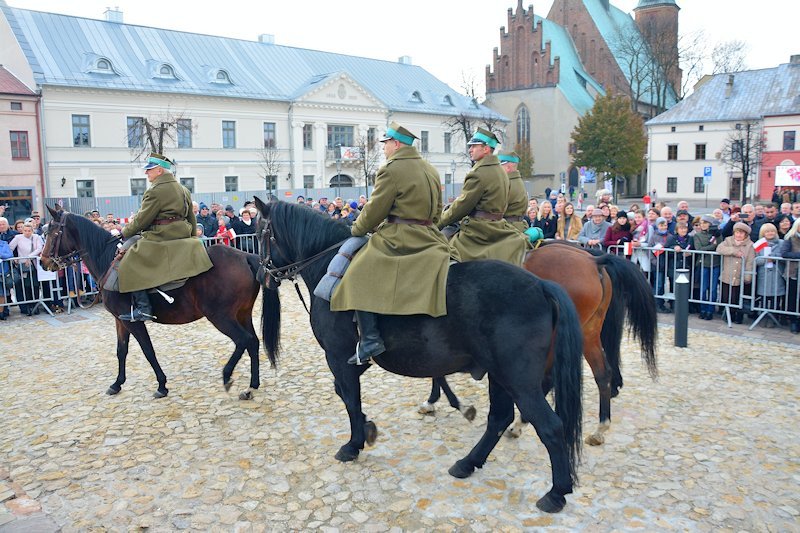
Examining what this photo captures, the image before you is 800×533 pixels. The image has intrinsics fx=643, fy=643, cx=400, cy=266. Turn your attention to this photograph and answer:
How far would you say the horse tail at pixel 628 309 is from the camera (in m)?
6.89

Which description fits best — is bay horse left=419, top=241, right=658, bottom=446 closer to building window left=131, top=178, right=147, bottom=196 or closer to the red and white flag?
the red and white flag

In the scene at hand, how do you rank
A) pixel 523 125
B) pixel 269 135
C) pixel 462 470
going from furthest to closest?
1. pixel 523 125
2. pixel 269 135
3. pixel 462 470

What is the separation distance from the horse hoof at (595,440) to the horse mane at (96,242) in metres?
6.18

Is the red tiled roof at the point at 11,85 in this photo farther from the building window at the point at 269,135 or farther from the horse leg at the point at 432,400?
the horse leg at the point at 432,400

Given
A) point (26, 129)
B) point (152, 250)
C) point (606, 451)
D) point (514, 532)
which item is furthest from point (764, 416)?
point (26, 129)

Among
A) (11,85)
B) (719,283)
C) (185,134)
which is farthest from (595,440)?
(185,134)

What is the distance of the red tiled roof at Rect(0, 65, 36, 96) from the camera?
34844 mm

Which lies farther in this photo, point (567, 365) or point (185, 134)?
point (185, 134)

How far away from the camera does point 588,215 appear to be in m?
13.5

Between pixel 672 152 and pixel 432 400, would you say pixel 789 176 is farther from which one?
pixel 432 400

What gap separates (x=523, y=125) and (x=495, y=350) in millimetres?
64305

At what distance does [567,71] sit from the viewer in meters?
67.6

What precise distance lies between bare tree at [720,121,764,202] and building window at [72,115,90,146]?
151ft

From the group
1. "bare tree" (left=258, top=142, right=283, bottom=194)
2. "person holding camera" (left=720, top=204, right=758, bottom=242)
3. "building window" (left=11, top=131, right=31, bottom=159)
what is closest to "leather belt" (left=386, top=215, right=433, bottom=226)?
"person holding camera" (left=720, top=204, right=758, bottom=242)
